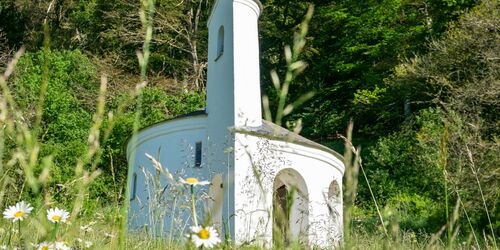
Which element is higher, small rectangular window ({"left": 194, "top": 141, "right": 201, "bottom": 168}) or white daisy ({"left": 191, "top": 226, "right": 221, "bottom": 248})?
small rectangular window ({"left": 194, "top": 141, "right": 201, "bottom": 168})

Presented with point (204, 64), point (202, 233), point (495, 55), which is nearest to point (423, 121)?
point (495, 55)

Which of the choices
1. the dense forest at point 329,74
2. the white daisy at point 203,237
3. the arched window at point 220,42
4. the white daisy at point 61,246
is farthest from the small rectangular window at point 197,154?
the white daisy at point 203,237

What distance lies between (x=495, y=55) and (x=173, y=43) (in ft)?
48.1

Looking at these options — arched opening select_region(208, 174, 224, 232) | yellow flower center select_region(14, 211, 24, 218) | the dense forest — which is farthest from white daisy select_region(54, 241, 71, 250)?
the dense forest

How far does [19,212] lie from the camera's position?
1.89 meters

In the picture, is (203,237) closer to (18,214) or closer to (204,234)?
(204,234)

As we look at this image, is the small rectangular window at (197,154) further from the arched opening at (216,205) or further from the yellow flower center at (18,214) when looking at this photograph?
the yellow flower center at (18,214)

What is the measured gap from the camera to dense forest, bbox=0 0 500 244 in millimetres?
20172

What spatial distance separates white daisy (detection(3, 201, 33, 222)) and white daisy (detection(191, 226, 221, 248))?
1.92ft

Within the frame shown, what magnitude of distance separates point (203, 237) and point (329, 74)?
91.0 ft

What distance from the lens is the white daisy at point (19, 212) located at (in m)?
1.79

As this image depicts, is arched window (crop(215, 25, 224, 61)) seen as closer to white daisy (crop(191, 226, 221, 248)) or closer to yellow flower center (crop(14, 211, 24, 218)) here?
yellow flower center (crop(14, 211, 24, 218))

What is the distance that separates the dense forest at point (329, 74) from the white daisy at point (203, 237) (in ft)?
52.0

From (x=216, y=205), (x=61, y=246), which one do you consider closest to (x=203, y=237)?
(x=216, y=205)
